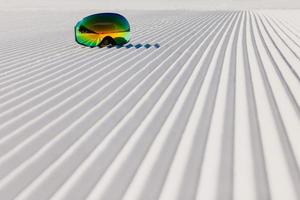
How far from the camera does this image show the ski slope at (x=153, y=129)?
2.78 meters

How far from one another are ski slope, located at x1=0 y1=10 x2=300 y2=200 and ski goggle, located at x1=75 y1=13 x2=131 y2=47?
7.29 ft

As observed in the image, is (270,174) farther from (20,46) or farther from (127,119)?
(20,46)

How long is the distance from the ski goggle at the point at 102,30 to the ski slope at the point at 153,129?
222 cm

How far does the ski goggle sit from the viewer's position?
9.45 m

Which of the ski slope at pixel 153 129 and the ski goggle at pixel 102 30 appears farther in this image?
the ski goggle at pixel 102 30

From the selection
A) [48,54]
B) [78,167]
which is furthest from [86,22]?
[78,167]

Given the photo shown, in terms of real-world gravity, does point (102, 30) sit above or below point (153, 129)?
above

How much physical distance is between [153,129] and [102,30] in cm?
611

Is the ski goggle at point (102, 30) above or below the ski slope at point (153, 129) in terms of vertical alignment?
Answer: above

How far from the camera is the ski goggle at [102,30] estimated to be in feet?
31.0

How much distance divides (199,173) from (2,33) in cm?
1240

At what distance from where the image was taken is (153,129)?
385cm

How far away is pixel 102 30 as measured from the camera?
962 centimetres

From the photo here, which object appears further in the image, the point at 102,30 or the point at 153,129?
the point at 102,30
